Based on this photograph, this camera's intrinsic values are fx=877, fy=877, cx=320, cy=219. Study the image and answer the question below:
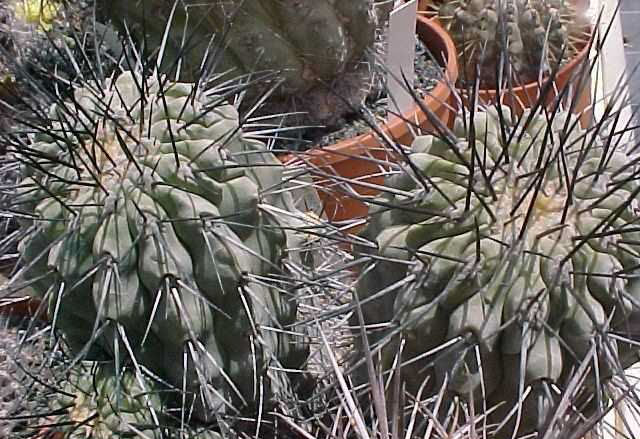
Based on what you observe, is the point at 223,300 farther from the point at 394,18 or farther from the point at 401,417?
the point at 394,18

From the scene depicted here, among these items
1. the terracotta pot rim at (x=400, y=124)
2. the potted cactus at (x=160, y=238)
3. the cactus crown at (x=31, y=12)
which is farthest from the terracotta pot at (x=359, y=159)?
the cactus crown at (x=31, y=12)

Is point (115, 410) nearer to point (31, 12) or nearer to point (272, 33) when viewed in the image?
point (272, 33)

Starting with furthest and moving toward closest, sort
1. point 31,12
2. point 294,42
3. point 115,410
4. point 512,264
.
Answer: point 31,12 < point 294,42 < point 115,410 < point 512,264

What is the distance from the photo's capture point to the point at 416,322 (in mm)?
545

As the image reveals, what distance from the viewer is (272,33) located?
98 centimetres

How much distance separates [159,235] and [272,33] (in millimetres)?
471

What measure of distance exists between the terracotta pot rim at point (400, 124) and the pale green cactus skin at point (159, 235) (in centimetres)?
12

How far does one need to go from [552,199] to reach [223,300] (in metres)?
0.24

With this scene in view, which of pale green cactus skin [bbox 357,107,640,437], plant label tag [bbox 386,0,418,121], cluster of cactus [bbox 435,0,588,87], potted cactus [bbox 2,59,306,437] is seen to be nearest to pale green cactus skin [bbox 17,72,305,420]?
potted cactus [bbox 2,59,306,437]

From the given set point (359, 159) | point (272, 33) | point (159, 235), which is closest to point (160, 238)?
point (159, 235)

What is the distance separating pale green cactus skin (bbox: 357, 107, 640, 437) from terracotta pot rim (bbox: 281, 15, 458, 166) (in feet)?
0.61

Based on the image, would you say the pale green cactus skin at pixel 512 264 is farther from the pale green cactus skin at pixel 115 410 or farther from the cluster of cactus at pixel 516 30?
the cluster of cactus at pixel 516 30

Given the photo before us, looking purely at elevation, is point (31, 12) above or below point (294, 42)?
below

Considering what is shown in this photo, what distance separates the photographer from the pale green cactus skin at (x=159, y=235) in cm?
58
